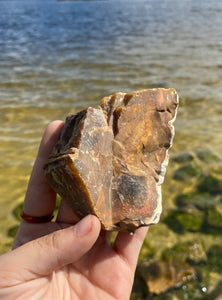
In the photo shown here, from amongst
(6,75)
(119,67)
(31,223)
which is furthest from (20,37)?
(31,223)

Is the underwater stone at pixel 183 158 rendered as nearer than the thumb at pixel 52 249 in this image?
No

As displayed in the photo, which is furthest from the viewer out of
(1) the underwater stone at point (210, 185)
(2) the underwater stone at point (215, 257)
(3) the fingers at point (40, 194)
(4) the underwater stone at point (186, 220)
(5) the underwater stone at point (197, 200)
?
(1) the underwater stone at point (210, 185)

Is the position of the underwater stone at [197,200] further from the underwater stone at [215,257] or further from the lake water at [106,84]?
the underwater stone at [215,257]

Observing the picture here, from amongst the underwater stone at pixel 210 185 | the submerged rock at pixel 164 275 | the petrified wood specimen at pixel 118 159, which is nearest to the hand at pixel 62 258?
the petrified wood specimen at pixel 118 159

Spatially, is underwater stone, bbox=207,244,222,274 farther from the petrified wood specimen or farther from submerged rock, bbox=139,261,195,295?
the petrified wood specimen

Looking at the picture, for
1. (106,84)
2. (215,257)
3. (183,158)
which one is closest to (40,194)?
(215,257)

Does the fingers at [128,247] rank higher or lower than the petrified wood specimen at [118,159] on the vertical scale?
lower

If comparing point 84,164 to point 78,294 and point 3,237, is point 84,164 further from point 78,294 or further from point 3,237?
point 3,237
